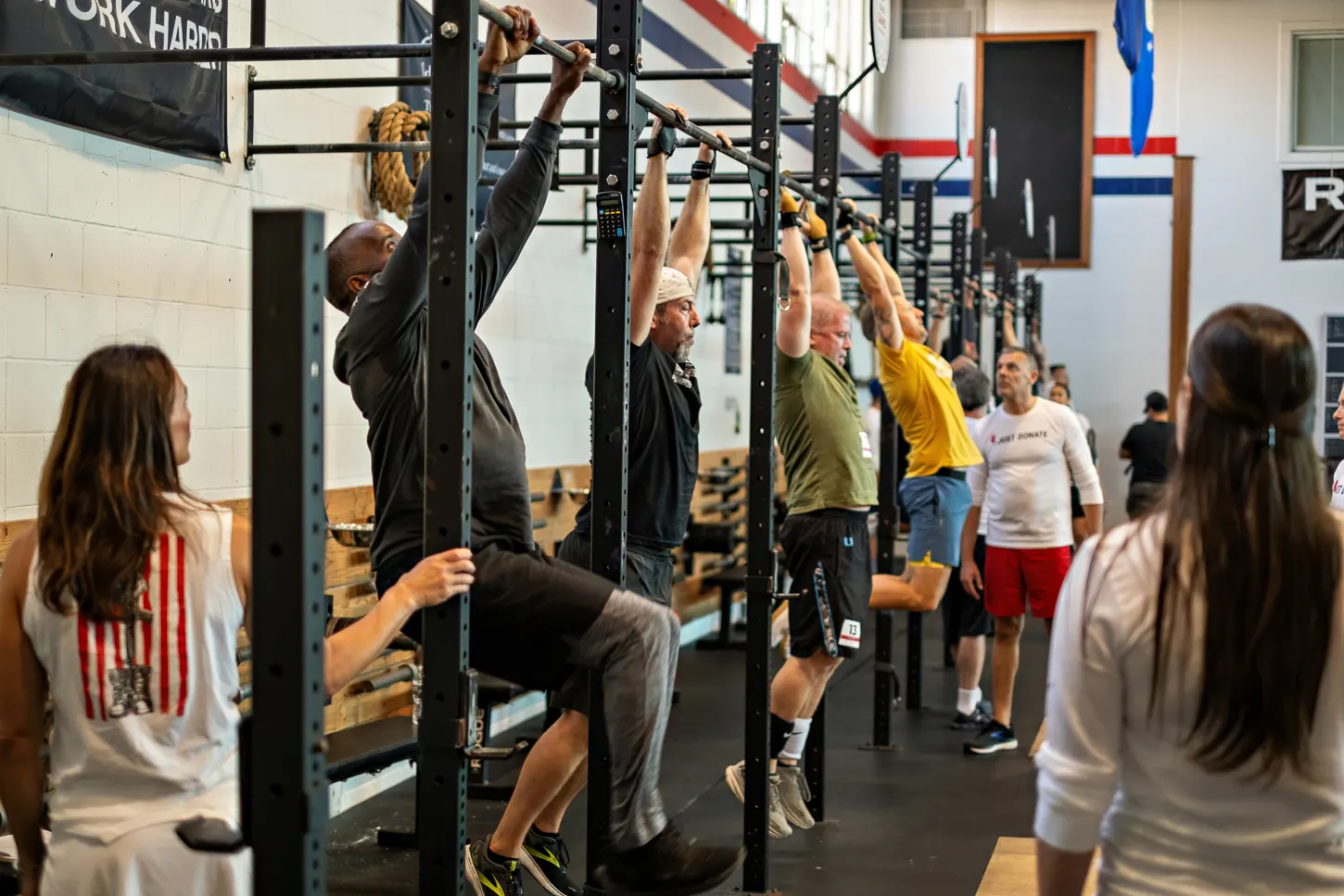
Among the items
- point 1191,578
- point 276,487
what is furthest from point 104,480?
point 1191,578

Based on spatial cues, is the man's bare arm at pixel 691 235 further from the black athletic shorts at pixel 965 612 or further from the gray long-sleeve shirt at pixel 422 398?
the black athletic shorts at pixel 965 612

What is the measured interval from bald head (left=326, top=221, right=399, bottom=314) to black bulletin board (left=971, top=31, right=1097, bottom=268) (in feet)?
44.0

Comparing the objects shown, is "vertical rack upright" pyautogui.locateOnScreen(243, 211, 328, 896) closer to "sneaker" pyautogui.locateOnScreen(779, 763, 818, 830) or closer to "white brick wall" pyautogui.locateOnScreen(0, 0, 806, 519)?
"white brick wall" pyautogui.locateOnScreen(0, 0, 806, 519)

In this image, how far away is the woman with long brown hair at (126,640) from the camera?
1871 mm

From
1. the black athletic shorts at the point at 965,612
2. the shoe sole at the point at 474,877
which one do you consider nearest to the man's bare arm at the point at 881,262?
the black athletic shorts at the point at 965,612

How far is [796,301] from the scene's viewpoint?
4.71 m

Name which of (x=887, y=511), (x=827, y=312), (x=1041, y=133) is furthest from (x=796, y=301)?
(x=1041, y=133)

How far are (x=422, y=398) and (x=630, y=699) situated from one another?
669 millimetres

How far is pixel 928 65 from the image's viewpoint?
1578cm

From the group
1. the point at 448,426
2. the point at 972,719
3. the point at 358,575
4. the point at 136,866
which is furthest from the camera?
the point at 972,719

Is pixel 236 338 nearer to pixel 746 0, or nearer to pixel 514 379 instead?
pixel 514 379

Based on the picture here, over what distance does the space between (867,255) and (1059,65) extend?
11182mm

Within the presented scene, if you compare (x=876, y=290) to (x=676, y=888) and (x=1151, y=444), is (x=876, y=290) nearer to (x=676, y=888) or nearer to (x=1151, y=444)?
(x=676, y=888)

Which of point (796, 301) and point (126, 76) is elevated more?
point (126, 76)
